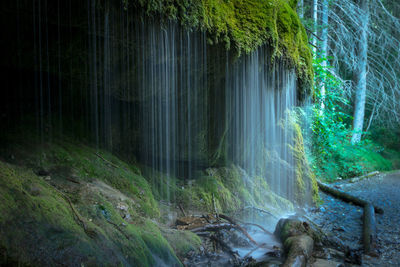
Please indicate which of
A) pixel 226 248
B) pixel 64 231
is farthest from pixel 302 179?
pixel 64 231

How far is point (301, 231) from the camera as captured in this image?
4961 millimetres

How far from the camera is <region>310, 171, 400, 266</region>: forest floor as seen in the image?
199 inches

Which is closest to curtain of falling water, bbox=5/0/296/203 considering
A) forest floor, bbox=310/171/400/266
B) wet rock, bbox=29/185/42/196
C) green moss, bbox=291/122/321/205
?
wet rock, bbox=29/185/42/196

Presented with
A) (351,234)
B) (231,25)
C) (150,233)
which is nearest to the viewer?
(150,233)

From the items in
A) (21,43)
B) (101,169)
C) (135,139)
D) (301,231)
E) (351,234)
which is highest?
(21,43)

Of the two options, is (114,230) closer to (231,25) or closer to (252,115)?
(231,25)

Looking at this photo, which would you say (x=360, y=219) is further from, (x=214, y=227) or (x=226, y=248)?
(x=226, y=248)

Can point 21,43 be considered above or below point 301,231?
above

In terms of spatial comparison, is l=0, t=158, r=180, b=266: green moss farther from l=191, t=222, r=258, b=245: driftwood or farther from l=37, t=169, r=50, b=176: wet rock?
l=191, t=222, r=258, b=245: driftwood

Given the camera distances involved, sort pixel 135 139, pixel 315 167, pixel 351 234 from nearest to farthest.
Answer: pixel 135 139 < pixel 351 234 < pixel 315 167

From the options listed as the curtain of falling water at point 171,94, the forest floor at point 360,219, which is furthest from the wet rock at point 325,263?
the curtain of falling water at point 171,94

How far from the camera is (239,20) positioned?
186 inches

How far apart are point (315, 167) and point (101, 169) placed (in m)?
11.2

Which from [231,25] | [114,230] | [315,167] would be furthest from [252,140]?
[315,167]
